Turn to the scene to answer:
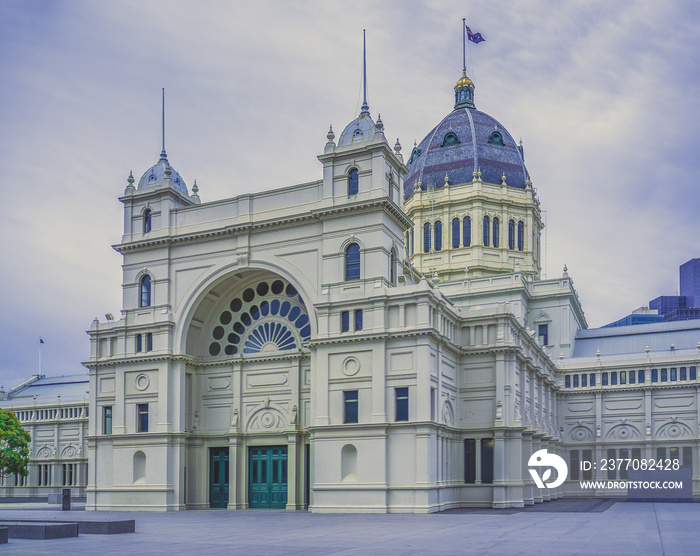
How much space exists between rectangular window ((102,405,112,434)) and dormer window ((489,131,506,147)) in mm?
51039

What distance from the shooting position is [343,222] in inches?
1943

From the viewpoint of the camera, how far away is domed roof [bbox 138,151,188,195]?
5647 cm

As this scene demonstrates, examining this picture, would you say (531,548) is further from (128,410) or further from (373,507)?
(128,410)

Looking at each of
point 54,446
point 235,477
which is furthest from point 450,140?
Result: point 54,446

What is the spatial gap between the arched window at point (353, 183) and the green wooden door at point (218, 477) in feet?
62.2

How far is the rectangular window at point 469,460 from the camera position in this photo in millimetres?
51031

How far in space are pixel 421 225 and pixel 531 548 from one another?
209 ft

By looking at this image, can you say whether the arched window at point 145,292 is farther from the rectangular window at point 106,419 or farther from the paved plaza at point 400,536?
the paved plaza at point 400,536

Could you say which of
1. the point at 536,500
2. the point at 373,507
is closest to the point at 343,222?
the point at 373,507

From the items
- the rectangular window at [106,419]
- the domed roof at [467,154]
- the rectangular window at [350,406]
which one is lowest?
the rectangular window at [106,419]

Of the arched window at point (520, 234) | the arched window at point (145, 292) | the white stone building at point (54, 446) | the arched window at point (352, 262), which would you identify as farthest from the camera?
the white stone building at point (54, 446)

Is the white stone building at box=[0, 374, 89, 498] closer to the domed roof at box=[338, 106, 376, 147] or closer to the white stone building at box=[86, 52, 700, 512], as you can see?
the white stone building at box=[86, 52, 700, 512]

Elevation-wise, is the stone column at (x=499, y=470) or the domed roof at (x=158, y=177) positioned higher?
the domed roof at (x=158, y=177)
